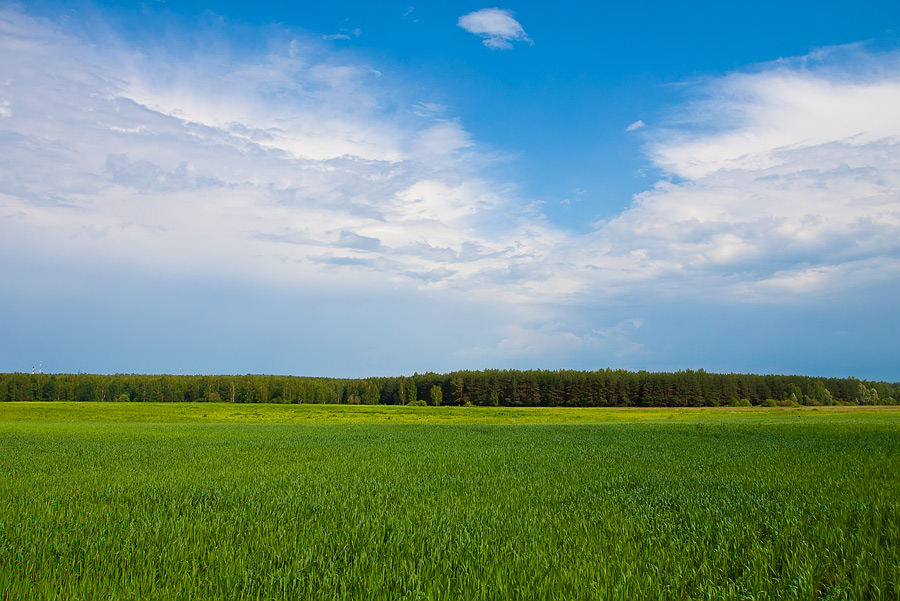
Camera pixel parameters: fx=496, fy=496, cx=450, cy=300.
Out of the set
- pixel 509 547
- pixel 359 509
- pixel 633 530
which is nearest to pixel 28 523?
pixel 359 509

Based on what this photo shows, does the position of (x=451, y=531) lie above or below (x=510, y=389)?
above

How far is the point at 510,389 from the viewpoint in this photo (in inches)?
5610

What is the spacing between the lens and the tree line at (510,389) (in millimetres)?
137375

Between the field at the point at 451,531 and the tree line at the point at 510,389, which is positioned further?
the tree line at the point at 510,389

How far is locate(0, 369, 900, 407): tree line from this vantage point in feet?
451

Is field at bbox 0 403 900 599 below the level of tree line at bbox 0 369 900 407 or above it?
above

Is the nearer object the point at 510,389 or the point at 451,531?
the point at 451,531

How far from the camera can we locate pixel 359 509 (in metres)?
9.44

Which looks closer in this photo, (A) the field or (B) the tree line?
(A) the field

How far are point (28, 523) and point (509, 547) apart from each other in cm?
792

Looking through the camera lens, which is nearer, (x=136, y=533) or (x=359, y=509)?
(x=136, y=533)

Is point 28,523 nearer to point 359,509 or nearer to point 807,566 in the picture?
point 359,509

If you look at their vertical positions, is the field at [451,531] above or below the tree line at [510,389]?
above

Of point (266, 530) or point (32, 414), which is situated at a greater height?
point (266, 530)
